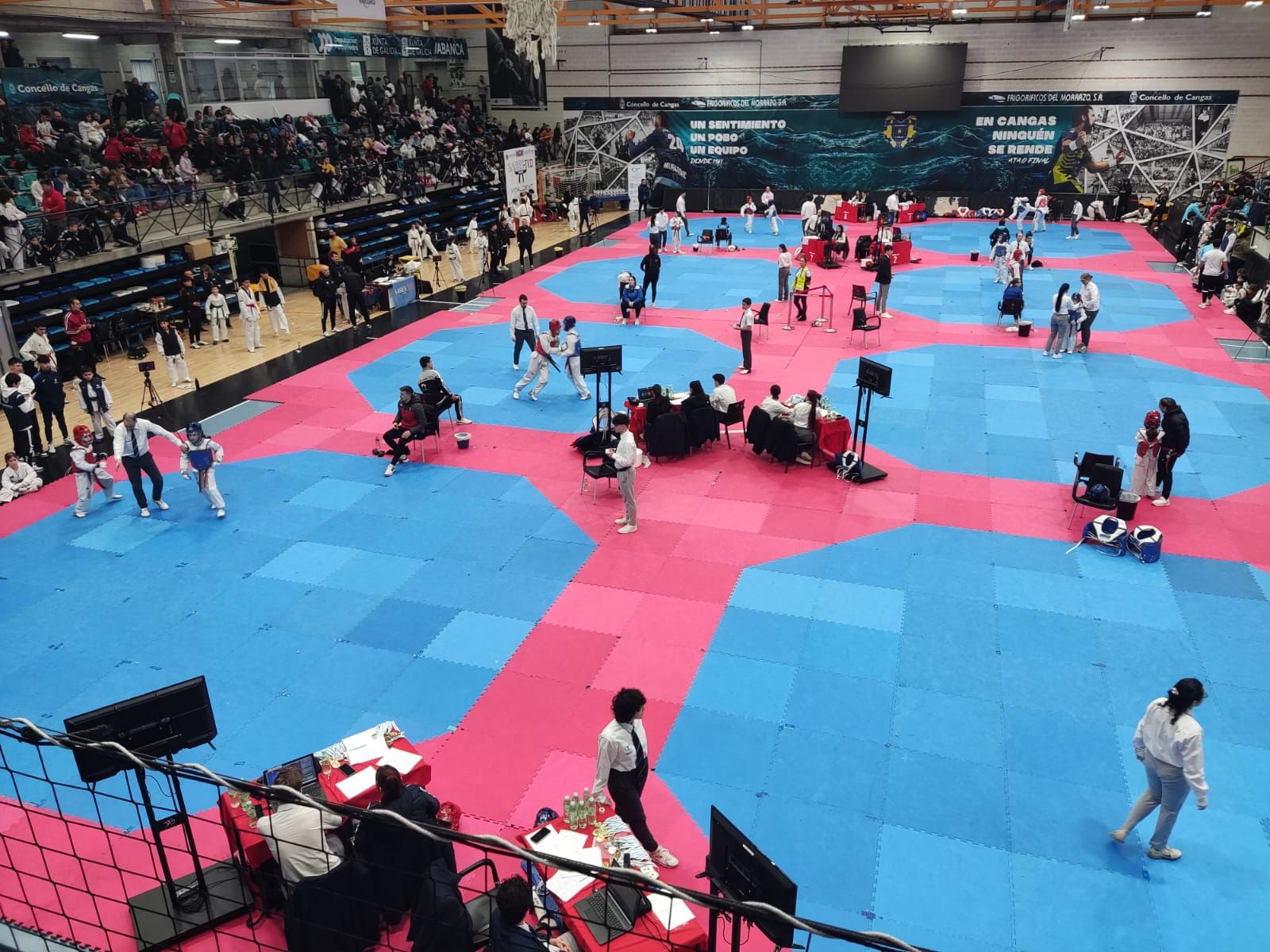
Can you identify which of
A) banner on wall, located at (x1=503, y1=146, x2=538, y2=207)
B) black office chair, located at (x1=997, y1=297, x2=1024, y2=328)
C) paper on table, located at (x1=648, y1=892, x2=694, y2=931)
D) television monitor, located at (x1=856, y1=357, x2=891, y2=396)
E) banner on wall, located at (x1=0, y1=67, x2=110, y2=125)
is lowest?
paper on table, located at (x1=648, y1=892, x2=694, y2=931)

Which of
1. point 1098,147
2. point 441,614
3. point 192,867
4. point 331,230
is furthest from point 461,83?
point 192,867

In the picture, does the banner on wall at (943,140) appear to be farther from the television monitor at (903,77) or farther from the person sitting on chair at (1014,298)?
the person sitting on chair at (1014,298)

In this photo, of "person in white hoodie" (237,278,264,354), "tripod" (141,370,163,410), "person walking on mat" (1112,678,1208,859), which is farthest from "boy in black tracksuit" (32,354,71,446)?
"person walking on mat" (1112,678,1208,859)

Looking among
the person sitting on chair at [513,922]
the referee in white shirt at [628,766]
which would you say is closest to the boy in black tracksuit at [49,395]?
the referee in white shirt at [628,766]

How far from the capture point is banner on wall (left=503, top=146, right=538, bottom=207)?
109ft

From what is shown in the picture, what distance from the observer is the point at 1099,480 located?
12.4 meters

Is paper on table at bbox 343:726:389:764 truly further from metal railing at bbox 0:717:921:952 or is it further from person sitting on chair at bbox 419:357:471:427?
person sitting on chair at bbox 419:357:471:427

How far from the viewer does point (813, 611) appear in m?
10.7

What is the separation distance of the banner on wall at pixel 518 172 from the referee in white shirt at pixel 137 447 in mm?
22695

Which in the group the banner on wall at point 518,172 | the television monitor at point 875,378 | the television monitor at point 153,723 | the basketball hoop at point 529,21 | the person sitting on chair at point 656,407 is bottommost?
the person sitting on chair at point 656,407

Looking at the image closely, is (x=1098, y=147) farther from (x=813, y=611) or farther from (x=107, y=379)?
(x=107, y=379)

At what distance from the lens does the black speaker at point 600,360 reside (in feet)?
46.3

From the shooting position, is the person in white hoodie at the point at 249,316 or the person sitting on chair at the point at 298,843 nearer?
the person sitting on chair at the point at 298,843

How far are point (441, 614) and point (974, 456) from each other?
30.5 feet
